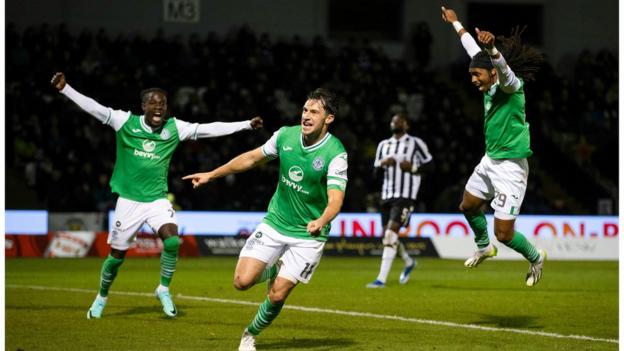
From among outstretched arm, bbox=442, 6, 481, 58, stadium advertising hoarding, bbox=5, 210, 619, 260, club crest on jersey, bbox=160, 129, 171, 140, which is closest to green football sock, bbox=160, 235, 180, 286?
club crest on jersey, bbox=160, 129, 171, 140

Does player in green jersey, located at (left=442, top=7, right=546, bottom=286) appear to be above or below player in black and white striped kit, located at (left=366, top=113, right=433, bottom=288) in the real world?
above

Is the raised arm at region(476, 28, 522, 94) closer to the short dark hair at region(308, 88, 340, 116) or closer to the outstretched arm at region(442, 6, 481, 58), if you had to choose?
the outstretched arm at region(442, 6, 481, 58)

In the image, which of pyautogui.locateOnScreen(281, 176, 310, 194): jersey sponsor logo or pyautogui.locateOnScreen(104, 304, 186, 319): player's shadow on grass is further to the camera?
pyautogui.locateOnScreen(104, 304, 186, 319): player's shadow on grass

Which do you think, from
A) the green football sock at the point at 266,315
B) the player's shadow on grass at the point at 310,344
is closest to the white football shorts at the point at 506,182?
the player's shadow on grass at the point at 310,344

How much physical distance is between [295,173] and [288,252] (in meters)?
0.67

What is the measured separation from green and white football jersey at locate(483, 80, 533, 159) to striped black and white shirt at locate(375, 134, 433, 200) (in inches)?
214

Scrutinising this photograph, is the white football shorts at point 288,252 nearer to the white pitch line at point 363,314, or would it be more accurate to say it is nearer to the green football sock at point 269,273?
the green football sock at point 269,273

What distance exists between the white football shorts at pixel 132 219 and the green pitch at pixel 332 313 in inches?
32.2

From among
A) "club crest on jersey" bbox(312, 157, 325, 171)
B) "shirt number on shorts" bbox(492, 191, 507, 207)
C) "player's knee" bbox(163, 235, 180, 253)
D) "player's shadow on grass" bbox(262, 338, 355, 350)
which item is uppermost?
"club crest on jersey" bbox(312, 157, 325, 171)

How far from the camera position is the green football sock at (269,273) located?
9688 mm

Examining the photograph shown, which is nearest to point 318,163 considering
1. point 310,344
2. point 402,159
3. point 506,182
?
point 310,344

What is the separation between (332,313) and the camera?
1237cm

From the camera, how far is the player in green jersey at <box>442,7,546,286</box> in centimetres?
1067

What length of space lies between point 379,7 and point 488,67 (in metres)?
26.1
